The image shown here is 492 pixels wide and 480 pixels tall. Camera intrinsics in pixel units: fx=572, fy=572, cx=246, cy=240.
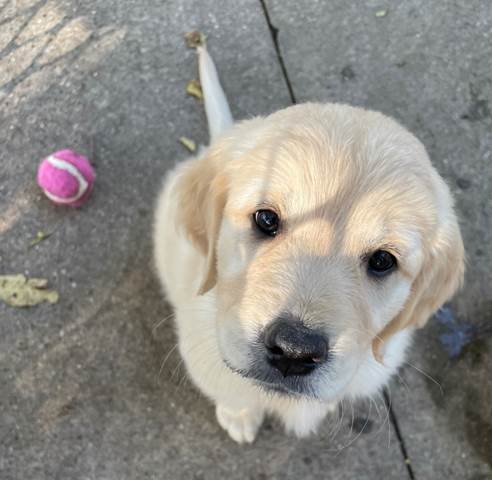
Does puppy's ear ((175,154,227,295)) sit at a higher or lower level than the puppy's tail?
higher

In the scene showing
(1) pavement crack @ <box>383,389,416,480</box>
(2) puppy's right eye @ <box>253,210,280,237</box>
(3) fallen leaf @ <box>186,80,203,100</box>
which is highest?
(2) puppy's right eye @ <box>253,210,280,237</box>

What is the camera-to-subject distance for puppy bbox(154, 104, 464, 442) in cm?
171

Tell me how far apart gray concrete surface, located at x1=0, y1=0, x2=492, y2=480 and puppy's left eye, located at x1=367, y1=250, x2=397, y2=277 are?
1283 mm

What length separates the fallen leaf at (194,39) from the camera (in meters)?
3.46

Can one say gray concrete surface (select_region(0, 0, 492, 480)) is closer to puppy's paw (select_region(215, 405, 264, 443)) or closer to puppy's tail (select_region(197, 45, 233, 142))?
puppy's paw (select_region(215, 405, 264, 443))

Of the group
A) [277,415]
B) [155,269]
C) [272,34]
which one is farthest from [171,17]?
[277,415]

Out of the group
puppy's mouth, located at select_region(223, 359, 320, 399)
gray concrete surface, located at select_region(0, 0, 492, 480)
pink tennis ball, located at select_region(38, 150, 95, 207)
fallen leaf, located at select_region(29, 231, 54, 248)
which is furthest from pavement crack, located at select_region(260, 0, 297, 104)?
puppy's mouth, located at select_region(223, 359, 320, 399)

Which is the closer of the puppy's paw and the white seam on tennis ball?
the puppy's paw

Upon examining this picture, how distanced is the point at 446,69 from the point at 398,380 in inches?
77.7

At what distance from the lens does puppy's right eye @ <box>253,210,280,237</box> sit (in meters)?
1.87

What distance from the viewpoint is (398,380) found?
2.98m

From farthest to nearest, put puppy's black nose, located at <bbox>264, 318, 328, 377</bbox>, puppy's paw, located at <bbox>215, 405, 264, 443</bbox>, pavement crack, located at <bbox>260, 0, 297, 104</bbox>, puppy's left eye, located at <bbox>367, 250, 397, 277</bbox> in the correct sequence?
pavement crack, located at <bbox>260, 0, 297, 104</bbox>
puppy's paw, located at <bbox>215, 405, 264, 443</bbox>
puppy's left eye, located at <bbox>367, 250, 397, 277</bbox>
puppy's black nose, located at <bbox>264, 318, 328, 377</bbox>

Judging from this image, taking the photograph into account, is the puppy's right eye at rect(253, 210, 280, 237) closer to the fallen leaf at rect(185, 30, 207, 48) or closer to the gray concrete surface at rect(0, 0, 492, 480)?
the gray concrete surface at rect(0, 0, 492, 480)

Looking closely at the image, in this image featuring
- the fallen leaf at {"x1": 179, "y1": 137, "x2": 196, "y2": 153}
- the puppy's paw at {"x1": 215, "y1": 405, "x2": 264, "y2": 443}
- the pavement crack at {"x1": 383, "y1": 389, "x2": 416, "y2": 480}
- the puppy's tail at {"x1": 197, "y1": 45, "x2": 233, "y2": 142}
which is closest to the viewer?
the puppy's paw at {"x1": 215, "y1": 405, "x2": 264, "y2": 443}
